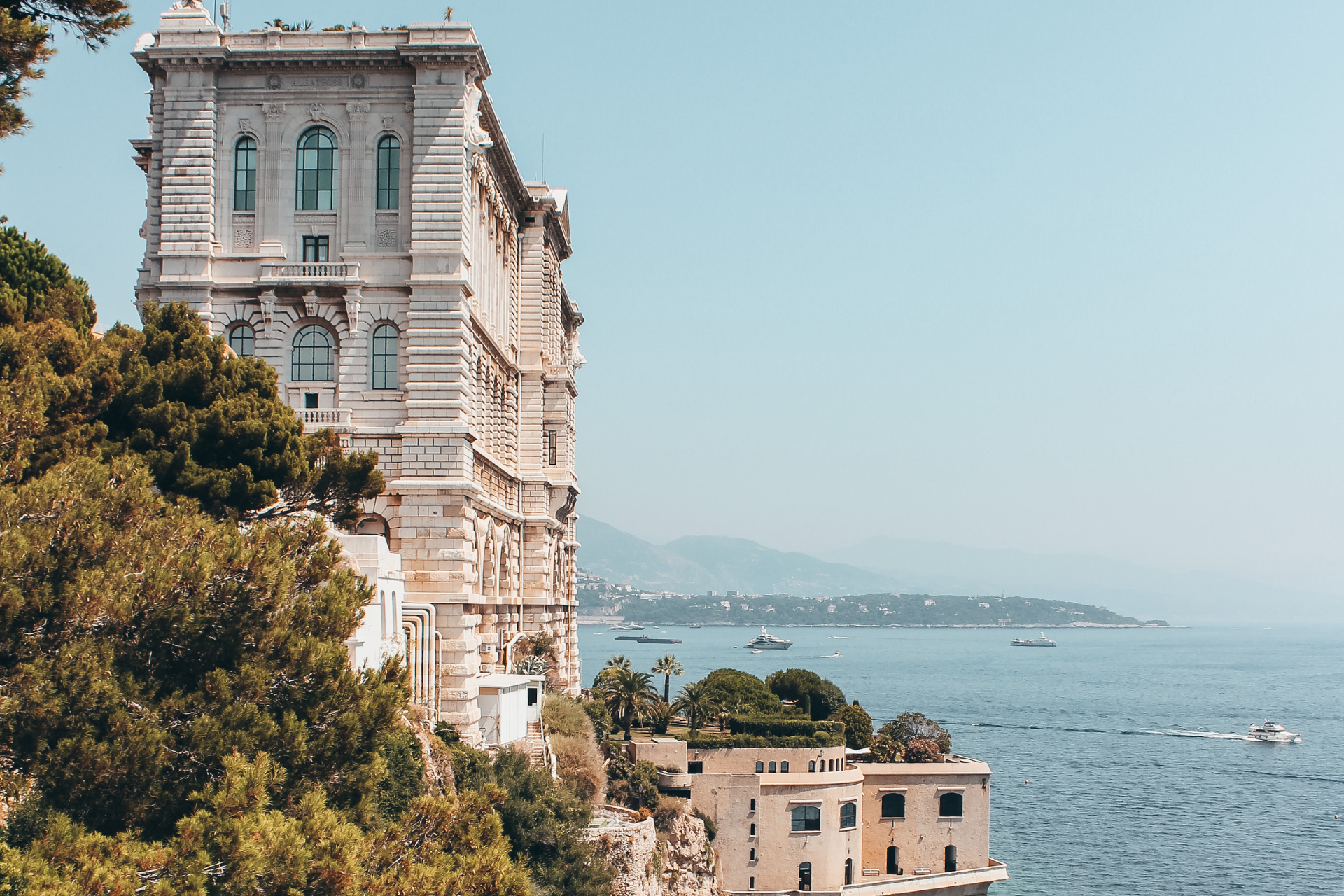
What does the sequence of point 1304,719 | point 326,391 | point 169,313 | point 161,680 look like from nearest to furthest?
point 161,680 < point 169,313 < point 326,391 < point 1304,719

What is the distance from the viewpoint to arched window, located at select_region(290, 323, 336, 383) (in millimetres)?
41781

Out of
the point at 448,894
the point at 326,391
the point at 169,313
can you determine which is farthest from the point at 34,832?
the point at 326,391

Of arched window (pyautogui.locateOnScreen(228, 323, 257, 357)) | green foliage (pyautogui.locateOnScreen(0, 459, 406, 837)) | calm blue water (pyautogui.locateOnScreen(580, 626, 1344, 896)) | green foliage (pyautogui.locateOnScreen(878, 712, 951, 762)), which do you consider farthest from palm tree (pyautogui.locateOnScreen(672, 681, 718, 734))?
green foliage (pyautogui.locateOnScreen(0, 459, 406, 837))

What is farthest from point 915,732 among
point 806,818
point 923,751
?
point 806,818

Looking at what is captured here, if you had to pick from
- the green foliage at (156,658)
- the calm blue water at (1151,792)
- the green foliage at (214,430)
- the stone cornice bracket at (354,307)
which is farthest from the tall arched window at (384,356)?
the calm blue water at (1151,792)

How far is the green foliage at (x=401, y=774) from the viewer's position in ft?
95.1

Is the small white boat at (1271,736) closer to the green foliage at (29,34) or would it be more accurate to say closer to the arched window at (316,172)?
the arched window at (316,172)

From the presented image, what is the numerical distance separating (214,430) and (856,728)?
5374 centimetres

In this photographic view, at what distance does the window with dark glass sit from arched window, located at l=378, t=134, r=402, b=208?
2.11 m

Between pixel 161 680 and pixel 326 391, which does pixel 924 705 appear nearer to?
pixel 326 391

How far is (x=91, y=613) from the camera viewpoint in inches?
693

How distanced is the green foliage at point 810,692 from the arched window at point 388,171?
139 ft

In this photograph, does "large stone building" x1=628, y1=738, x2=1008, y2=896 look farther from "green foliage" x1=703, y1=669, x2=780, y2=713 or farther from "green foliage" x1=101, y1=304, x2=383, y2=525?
"green foliage" x1=101, y1=304, x2=383, y2=525

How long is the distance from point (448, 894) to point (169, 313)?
16.5m
